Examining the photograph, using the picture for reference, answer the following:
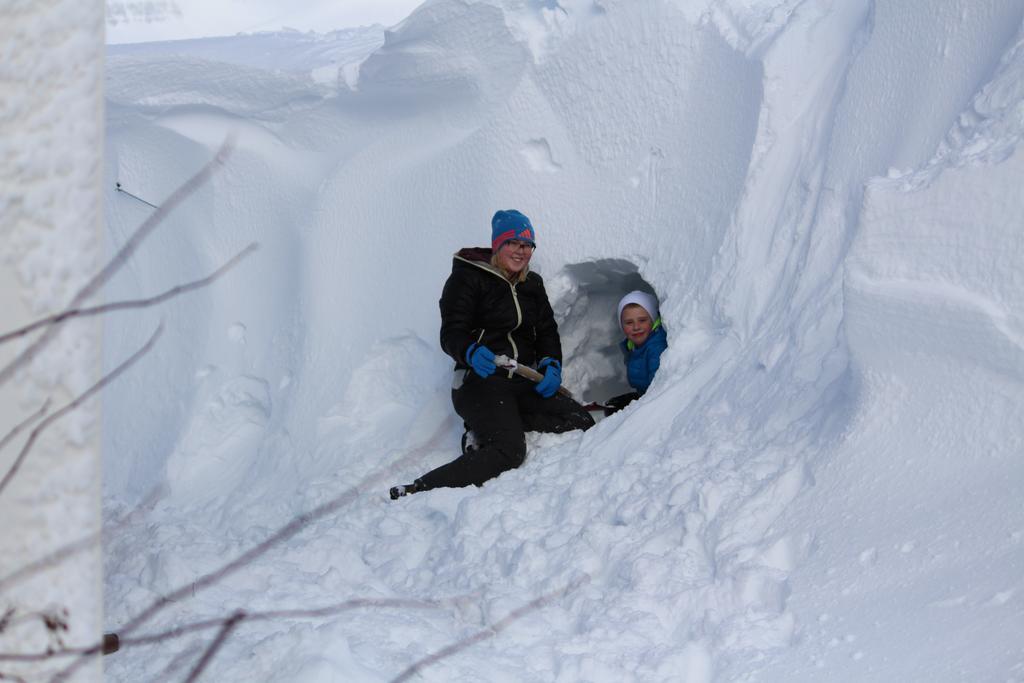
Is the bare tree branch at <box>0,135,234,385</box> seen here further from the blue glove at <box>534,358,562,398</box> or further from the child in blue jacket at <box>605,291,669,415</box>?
the child in blue jacket at <box>605,291,669,415</box>

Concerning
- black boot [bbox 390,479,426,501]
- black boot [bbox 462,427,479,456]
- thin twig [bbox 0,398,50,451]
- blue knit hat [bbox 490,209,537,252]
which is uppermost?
thin twig [bbox 0,398,50,451]

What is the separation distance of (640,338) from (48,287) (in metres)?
4.06

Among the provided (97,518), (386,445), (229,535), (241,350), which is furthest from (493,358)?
(97,518)

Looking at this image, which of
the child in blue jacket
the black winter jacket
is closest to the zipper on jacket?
the black winter jacket

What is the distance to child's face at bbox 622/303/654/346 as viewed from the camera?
4871 millimetres

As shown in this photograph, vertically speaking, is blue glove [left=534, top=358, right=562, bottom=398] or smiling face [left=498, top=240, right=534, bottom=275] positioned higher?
smiling face [left=498, top=240, right=534, bottom=275]

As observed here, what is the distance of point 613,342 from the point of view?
5617 mm

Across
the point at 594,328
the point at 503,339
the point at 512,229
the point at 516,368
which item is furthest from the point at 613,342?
the point at 512,229

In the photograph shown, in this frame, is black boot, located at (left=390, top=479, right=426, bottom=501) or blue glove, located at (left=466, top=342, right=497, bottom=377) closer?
black boot, located at (left=390, top=479, right=426, bottom=501)

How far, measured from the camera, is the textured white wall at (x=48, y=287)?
94 cm

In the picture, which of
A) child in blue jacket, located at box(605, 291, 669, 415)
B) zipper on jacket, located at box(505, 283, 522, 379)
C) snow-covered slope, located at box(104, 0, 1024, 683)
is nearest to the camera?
snow-covered slope, located at box(104, 0, 1024, 683)

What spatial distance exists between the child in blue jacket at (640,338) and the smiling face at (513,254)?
603 millimetres

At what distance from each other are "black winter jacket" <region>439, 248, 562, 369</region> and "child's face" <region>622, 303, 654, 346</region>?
1.15 feet

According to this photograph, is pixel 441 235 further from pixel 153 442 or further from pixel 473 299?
pixel 153 442
